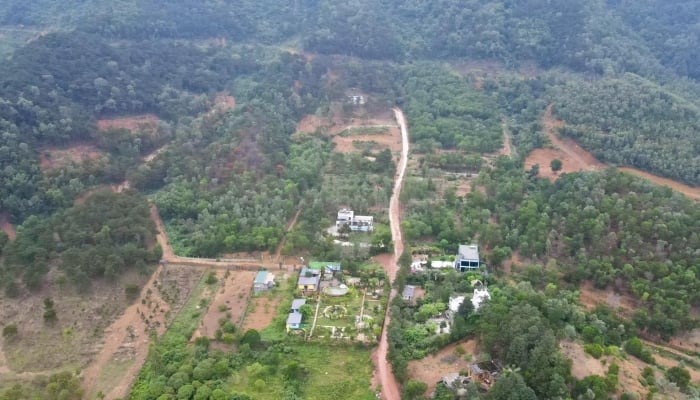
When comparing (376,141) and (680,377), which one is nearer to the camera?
(680,377)

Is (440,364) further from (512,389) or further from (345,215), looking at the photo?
(345,215)

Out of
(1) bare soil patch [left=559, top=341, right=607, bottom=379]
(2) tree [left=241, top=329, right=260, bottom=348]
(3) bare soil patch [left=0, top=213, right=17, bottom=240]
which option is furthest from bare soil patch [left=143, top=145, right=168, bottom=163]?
(1) bare soil patch [left=559, top=341, right=607, bottom=379]

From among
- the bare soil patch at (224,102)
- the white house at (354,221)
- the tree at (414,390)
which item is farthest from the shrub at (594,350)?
the bare soil patch at (224,102)

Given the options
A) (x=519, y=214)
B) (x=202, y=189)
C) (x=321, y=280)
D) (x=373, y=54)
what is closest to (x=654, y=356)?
(x=519, y=214)

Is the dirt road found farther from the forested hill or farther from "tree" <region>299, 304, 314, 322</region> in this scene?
the forested hill

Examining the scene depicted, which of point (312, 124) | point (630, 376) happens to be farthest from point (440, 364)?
point (312, 124)

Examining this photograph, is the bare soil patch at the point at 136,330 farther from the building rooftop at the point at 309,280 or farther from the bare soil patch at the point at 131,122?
the bare soil patch at the point at 131,122
